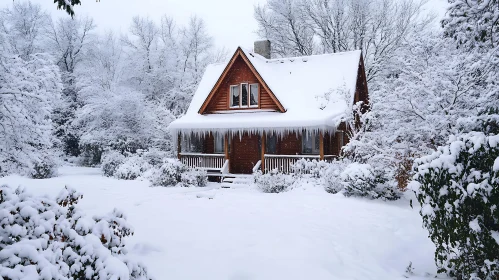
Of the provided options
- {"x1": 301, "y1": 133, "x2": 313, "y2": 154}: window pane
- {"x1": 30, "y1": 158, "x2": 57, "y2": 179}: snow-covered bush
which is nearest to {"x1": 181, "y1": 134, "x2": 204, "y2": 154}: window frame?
{"x1": 301, "y1": 133, "x2": 313, "y2": 154}: window pane

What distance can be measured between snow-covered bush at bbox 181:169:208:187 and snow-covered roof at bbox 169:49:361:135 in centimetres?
288

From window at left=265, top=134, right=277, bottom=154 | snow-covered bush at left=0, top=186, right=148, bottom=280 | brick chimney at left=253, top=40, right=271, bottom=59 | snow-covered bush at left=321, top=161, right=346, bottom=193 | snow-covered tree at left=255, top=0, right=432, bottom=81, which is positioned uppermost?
snow-covered tree at left=255, top=0, right=432, bottom=81

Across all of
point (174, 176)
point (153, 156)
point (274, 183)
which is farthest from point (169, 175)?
point (153, 156)

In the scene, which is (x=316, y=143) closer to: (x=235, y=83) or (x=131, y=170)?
(x=235, y=83)

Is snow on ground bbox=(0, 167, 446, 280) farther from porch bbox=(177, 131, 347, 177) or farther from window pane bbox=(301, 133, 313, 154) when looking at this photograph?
window pane bbox=(301, 133, 313, 154)

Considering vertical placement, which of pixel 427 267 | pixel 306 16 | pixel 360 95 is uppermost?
pixel 306 16

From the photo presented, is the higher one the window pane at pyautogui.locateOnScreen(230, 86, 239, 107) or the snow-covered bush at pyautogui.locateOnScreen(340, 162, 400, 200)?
the window pane at pyautogui.locateOnScreen(230, 86, 239, 107)

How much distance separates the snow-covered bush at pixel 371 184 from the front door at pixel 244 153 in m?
9.46

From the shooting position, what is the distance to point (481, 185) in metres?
4.34

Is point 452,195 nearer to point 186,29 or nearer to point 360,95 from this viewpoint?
point 360,95

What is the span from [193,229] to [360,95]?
18.2 m

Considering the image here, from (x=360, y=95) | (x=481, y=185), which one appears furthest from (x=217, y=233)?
(x=360, y=95)

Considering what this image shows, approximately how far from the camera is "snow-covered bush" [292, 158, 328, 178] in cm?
1460

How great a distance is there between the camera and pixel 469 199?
452 cm
